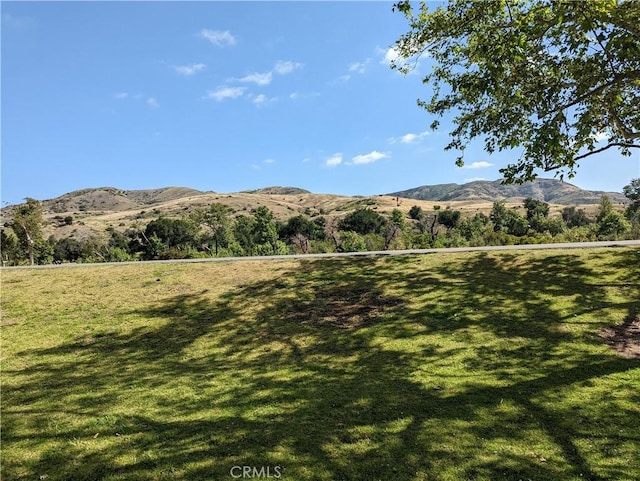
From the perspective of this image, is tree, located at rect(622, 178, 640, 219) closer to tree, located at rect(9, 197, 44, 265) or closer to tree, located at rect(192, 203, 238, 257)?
tree, located at rect(192, 203, 238, 257)

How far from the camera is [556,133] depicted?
9883mm

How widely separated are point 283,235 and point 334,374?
227ft

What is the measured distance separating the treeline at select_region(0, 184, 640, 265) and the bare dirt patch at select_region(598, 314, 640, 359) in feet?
77.3

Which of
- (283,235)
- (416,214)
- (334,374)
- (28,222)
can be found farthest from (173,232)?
(334,374)

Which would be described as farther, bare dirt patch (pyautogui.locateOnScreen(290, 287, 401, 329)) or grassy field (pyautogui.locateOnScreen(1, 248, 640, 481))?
bare dirt patch (pyautogui.locateOnScreen(290, 287, 401, 329))

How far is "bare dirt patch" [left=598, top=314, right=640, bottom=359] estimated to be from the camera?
9211 millimetres

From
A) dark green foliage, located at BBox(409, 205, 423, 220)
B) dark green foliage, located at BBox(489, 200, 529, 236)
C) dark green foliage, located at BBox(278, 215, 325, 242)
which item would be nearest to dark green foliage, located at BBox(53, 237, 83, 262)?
dark green foliage, located at BBox(278, 215, 325, 242)

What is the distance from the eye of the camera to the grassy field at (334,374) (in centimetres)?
565

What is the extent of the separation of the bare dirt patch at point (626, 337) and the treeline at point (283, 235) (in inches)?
928

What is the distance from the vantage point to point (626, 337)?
9953 mm

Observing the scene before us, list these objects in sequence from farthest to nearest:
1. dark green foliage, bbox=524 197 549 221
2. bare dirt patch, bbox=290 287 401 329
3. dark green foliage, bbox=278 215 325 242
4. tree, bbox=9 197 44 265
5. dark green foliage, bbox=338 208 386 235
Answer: dark green foliage, bbox=524 197 549 221, dark green foliage, bbox=338 208 386 235, dark green foliage, bbox=278 215 325 242, tree, bbox=9 197 44 265, bare dirt patch, bbox=290 287 401 329

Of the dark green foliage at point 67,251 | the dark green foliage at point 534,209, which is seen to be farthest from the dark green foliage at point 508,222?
the dark green foliage at point 67,251

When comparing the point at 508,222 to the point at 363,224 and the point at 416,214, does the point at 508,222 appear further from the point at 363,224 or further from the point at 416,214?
the point at 416,214

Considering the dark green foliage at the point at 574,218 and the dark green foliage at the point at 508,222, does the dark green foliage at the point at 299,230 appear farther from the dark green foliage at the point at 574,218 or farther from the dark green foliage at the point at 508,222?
the dark green foliage at the point at 574,218
